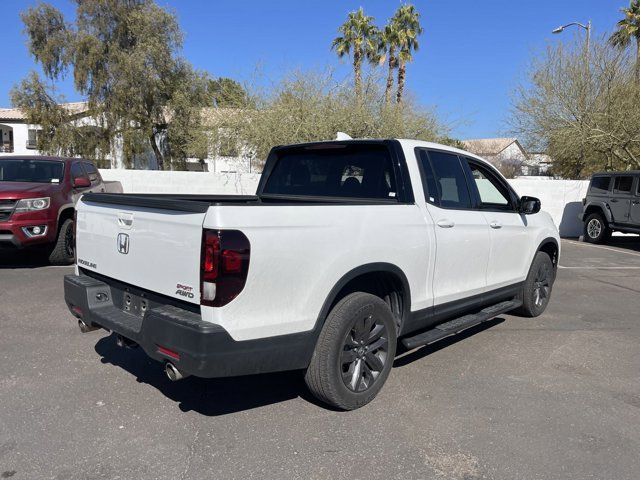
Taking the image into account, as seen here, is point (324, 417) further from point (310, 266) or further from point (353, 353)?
point (310, 266)

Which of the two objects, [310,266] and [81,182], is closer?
[310,266]

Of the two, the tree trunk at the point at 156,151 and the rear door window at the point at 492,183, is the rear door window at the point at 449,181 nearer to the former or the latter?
the rear door window at the point at 492,183

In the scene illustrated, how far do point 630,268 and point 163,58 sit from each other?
25546mm

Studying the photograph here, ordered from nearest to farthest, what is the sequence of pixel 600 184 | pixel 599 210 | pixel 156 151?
pixel 600 184 → pixel 599 210 → pixel 156 151

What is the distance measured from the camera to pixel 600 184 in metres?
14.2

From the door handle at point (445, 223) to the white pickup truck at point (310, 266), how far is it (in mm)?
10

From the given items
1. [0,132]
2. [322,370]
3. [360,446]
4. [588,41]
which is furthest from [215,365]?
[0,132]

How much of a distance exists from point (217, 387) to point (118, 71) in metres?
28.2

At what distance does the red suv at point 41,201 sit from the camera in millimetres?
7406

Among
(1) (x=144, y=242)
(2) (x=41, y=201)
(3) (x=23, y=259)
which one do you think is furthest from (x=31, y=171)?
(1) (x=144, y=242)

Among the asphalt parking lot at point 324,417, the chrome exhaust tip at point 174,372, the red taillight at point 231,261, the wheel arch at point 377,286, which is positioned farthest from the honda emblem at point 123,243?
the wheel arch at point 377,286

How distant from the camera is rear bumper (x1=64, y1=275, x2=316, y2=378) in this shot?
2658 mm

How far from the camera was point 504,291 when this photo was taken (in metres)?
5.07

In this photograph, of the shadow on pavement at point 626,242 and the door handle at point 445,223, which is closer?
the door handle at point 445,223
